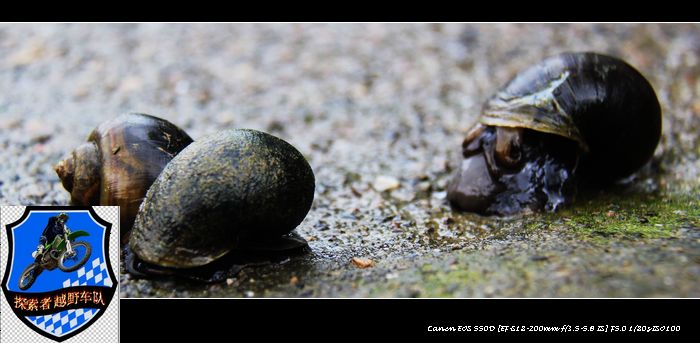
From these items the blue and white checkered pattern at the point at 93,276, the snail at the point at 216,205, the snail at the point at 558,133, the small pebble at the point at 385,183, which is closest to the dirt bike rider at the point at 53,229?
the blue and white checkered pattern at the point at 93,276

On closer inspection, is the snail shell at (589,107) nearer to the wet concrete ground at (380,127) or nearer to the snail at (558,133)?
the snail at (558,133)

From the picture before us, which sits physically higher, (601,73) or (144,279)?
(601,73)

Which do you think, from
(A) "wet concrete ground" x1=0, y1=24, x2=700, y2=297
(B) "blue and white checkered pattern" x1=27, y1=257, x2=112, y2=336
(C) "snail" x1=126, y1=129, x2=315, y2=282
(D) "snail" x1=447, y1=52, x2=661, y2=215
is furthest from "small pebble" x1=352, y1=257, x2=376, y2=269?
(B) "blue and white checkered pattern" x1=27, y1=257, x2=112, y2=336

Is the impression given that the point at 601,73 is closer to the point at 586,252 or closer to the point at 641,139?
the point at 641,139
